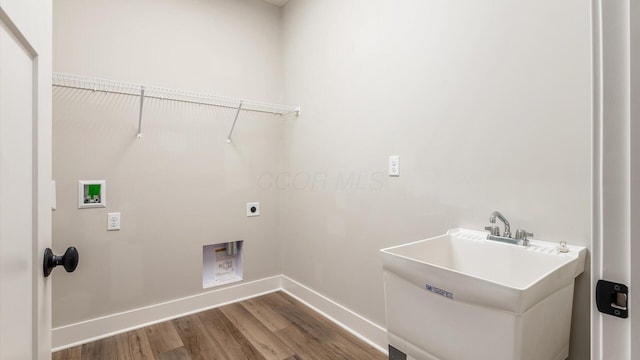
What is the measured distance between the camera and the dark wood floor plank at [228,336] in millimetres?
1871

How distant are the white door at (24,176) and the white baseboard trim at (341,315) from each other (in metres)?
1.64

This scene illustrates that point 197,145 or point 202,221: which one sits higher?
point 197,145

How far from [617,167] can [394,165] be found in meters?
1.34

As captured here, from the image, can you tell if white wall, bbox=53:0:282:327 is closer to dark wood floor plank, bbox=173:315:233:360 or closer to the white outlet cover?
the white outlet cover

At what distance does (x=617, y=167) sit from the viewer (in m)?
0.50

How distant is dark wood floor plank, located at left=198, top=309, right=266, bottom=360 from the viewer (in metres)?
1.87

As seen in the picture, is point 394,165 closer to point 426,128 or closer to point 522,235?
point 426,128

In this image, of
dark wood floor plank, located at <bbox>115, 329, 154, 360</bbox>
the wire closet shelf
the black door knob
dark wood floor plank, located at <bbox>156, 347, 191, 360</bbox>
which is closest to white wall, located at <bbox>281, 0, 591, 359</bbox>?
the wire closet shelf

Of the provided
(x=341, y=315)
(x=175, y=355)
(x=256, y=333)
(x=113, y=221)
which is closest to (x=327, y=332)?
(x=341, y=315)

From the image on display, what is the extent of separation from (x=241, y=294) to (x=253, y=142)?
1308mm

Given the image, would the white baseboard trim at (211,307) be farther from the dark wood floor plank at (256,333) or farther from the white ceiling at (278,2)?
the white ceiling at (278,2)

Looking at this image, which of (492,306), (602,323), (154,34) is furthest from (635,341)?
(154,34)

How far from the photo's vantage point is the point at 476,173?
145cm

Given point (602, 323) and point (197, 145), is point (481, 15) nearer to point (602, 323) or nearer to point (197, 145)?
point (602, 323)
